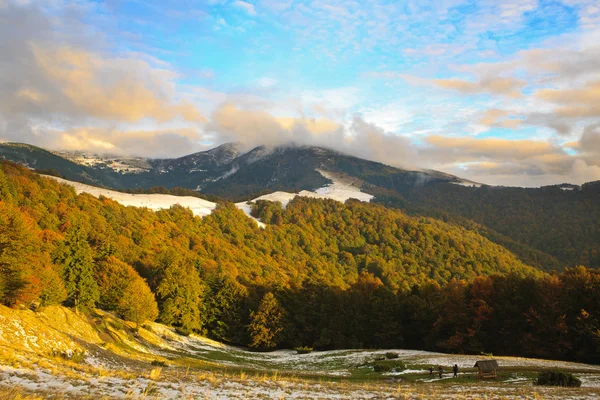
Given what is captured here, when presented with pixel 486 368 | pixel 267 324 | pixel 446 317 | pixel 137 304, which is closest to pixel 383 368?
pixel 486 368

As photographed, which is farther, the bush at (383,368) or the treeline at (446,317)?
the treeline at (446,317)

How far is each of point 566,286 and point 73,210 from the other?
467 ft

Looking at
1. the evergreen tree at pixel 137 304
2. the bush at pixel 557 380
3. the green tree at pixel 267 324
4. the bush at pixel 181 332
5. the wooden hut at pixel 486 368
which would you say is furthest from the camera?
the green tree at pixel 267 324

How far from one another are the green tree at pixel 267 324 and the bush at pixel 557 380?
5878 cm

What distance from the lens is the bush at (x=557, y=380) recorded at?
81.1 feet

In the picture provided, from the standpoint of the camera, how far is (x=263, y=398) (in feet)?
52.2

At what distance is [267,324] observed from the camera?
259 ft

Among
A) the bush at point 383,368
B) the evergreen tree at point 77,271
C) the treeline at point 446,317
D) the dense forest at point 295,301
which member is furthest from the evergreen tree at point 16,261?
the treeline at point 446,317

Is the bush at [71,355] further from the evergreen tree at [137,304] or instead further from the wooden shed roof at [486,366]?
the evergreen tree at [137,304]

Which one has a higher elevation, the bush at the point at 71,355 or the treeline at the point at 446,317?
the bush at the point at 71,355

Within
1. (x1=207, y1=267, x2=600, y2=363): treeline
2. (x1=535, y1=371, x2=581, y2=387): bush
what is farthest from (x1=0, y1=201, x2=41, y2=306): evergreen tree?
(x1=207, y1=267, x2=600, y2=363): treeline

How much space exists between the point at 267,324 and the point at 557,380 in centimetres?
6100

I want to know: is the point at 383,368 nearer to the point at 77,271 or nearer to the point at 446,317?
the point at 446,317

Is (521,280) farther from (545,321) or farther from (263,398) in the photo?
(263,398)
